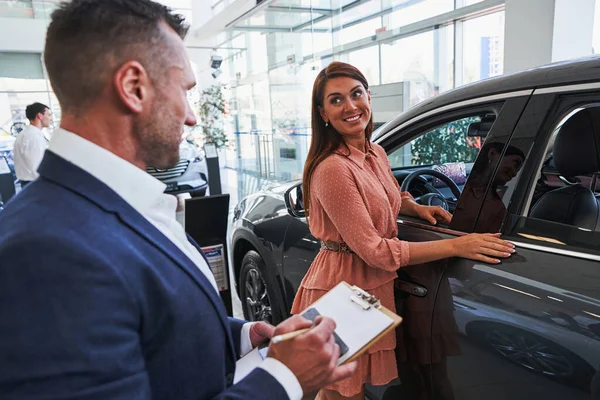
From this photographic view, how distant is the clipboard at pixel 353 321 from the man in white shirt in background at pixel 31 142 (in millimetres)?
5478

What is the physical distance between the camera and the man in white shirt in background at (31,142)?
5.54 m

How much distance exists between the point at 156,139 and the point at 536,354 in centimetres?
104

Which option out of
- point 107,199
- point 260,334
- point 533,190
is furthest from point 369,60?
point 107,199

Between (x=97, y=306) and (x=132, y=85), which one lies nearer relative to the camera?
(x=97, y=306)

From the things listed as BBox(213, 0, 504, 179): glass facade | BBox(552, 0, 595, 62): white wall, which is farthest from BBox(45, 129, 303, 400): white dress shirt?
BBox(213, 0, 504, 179): glass facade

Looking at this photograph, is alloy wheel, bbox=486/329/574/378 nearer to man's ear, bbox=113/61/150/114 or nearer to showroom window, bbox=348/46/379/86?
man's ear, bbox=113/61/150/114

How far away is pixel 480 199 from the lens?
149 centimetres

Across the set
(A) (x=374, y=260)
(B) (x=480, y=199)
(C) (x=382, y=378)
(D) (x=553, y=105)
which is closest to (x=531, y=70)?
(D) (x=553, y=105)

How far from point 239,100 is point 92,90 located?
8.09m

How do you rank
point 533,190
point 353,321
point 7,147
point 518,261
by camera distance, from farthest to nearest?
point 7,147
point 533,190
point 518,261
point 353,321

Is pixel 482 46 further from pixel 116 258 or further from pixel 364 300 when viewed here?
pixel 116 258

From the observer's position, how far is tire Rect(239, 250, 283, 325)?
99.1 inches

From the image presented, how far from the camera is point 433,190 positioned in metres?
2.28

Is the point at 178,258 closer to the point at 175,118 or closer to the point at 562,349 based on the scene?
the point at 175,118
